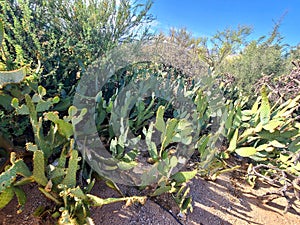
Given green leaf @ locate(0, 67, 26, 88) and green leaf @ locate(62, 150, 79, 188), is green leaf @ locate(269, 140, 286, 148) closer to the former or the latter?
green leaf @ locate(62, 150, 79, 188)

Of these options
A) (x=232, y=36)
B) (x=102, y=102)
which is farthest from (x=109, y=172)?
(x=232, y=36)

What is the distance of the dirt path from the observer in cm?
132

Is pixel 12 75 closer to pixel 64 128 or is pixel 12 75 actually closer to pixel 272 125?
pixel 64 128

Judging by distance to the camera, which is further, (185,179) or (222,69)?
(222,69)

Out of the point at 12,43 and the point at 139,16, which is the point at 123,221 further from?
the point at 139,16

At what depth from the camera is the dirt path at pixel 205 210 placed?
4.32 ft

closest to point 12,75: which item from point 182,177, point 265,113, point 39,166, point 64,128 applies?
point 64,128

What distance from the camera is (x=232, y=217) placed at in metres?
1.70

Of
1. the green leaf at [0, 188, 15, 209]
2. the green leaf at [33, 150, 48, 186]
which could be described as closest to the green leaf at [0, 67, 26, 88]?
the green leaf at [33, 150, 48, 186]

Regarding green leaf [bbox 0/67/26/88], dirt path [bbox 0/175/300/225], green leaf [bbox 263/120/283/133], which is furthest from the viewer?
green leaf [bbox 263/120/283/133]

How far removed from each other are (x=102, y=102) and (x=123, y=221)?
907 millimetres

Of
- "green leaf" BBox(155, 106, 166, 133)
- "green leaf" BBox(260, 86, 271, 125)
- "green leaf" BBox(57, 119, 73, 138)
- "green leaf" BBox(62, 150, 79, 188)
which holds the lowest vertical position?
"green leaf" BBox(62, 150, 79, 188)

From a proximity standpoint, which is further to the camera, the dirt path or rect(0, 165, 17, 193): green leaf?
the dirt path

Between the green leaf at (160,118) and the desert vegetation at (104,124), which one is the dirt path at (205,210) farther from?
the green leaf at (160,118)
